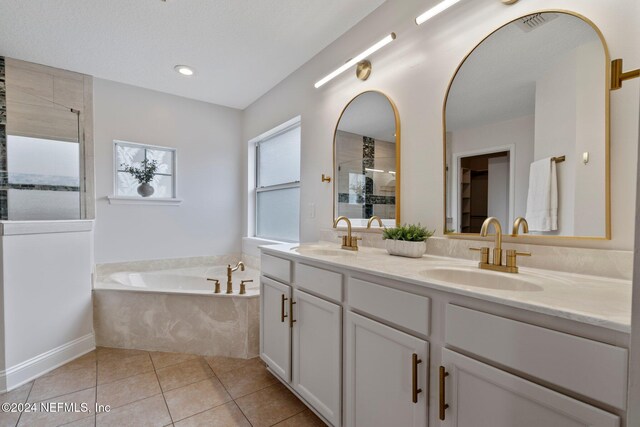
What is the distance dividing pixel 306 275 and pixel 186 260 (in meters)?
2.28

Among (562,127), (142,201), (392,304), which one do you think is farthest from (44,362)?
(562,127)

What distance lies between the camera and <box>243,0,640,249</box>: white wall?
98 cm

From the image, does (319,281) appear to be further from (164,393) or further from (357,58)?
(357,58)

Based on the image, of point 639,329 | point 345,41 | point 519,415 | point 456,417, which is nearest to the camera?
point 639,329

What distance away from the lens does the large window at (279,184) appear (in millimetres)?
2947

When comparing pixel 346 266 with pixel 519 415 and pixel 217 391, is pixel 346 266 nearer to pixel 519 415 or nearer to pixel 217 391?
pixel 519 415

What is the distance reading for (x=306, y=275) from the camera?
1.52 m

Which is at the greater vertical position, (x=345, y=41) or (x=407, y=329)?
(x=345, y=41)

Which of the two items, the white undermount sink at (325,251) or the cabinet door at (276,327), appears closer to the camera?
the cabinet door at (276,327)

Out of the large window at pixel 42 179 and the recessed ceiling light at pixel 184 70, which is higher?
the recessed ceiling light at pixel 184 70

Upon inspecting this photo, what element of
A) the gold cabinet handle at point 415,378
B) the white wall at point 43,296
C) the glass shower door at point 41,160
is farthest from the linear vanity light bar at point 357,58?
the glass shower door at point 41,160

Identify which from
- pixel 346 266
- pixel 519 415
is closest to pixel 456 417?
pixel 519 415

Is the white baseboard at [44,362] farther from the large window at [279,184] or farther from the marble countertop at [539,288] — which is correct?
the marble countertop at [539,288]

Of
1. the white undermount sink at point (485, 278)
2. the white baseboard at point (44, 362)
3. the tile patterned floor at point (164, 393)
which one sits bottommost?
the tile patterned floor at point (164, 393)
